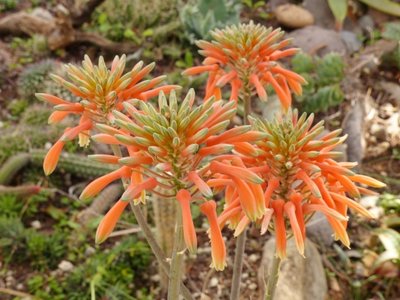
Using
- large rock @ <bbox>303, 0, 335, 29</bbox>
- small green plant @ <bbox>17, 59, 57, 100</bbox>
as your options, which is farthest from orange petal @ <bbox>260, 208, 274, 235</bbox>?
large rock @ <bbox>303, 0, 335, 29</bbox>

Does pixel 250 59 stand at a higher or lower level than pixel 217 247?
higher

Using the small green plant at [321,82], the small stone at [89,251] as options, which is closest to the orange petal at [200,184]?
the small stone at [89,251]

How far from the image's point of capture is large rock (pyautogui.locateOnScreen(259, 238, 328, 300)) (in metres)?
2.84

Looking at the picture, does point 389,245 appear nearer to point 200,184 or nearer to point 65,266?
point 65,266

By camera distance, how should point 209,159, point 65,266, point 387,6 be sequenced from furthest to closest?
point 387,6 < point 65,266 < point 209,159

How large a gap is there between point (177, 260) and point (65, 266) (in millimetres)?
1931

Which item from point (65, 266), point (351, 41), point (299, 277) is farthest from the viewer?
point (351, 41)

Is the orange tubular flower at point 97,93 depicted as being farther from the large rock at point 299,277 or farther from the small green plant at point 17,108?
the small green plant at point 17,108

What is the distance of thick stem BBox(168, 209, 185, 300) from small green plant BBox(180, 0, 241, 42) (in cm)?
332

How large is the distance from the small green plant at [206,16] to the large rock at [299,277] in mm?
2132

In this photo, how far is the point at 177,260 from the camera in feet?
4.87

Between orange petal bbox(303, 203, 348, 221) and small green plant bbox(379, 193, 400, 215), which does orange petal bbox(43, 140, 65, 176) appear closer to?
orange petal bbox(303, 203, 348, 221)

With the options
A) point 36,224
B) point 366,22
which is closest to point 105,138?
point 36,224

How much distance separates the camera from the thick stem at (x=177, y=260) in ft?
4.70
